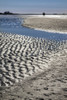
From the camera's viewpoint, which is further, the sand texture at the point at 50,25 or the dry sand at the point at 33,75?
the sand texture at the point at 50,25

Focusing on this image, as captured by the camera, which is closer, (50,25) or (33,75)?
(33,75)

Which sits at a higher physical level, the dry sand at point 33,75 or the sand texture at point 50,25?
the sand texture at point 50,25

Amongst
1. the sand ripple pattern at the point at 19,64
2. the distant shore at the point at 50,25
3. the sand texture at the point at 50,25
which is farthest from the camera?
the sand texture at the point at 50,25

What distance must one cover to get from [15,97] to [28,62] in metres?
4.70

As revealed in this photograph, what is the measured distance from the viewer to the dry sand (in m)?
7.31

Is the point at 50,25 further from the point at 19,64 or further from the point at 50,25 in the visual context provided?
the point at 19,64

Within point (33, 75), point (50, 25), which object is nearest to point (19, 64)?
point (33, 75)

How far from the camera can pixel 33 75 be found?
9445 millimetres

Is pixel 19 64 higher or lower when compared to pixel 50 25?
lower

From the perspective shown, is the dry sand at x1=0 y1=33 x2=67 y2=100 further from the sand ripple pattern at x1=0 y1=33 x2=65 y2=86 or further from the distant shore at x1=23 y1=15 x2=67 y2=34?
the distant shore at x1=23 y1=15 x2=67 y2=34

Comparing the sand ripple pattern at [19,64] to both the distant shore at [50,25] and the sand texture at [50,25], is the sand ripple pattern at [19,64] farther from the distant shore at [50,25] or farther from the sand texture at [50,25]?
the sand texture at [50,25]

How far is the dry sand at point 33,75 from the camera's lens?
7312 mm

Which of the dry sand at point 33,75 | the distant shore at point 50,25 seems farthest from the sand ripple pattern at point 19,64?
the distant shore at point 50,25

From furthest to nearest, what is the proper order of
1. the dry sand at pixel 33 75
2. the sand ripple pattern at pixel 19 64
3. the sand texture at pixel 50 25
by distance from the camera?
1. the sand texture at pixel 50 25
2. the sand ripple pattern at pixel 19 64
3. the dry sand at pixel 33 75
